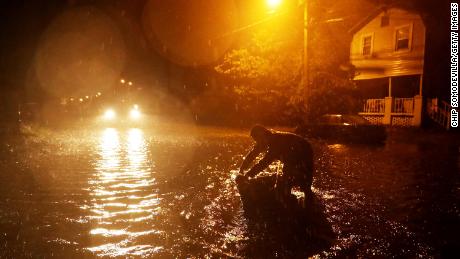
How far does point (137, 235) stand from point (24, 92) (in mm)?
28217

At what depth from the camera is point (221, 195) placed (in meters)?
7.11

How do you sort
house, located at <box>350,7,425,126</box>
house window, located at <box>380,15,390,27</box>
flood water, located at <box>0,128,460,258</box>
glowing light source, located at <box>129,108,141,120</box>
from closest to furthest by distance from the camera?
flood water, located at <box>0,128,460,258</box> < house, located at <box>350,7,425,126</box> < house window, located at <box>380,15,390,27</box> < glowing light source, located at <box>129,108,141,120</box>

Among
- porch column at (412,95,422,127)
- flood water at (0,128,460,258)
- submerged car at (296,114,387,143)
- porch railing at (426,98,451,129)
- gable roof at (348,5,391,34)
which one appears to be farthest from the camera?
gable roof at (348,5,391,34)

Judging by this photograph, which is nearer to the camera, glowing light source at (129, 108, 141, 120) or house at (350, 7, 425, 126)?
house at (350, 7, 425, 126)

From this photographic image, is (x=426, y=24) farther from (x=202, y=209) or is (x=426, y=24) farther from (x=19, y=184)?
(x=19, y=184)

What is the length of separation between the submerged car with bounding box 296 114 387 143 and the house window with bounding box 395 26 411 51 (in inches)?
424

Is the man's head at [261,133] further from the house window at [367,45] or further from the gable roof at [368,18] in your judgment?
the house window at [367,45]

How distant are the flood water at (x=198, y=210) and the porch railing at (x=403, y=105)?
13.4 metres

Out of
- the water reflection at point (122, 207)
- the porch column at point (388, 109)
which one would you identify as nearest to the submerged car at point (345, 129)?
the porch column at point (388, 109)

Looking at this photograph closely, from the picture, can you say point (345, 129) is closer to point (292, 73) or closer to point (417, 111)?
point (292, 73)

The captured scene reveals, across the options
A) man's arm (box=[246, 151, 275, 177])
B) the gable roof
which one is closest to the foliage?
the gable roof

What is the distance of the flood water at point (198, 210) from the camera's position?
180 inches

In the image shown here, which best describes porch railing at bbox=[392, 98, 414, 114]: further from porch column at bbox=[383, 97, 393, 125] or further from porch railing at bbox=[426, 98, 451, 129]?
porch railing at bbox=[426, 98, 451, 129]

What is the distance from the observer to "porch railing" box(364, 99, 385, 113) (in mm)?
25547
